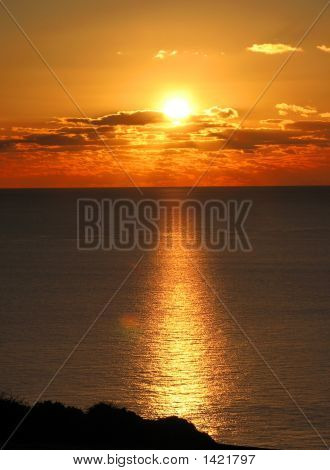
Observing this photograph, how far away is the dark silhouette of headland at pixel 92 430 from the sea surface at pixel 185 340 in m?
17.6

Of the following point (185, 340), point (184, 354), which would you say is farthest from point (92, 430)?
point (185, 340)

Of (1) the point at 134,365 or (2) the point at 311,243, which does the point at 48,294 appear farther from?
(2) the point at 311,243

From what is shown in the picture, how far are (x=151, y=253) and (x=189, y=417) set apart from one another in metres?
87.2

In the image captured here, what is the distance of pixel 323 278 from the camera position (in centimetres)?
9894

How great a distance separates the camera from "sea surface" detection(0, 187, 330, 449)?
47.6 meters

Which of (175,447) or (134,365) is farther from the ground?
(175,447)

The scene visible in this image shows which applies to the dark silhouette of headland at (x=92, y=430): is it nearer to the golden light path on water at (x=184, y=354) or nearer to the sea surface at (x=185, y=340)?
the sea surface at (x=185, y=340)

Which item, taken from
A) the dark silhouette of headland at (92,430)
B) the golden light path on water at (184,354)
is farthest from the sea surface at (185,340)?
the dark silhouette of headland at (92,430)

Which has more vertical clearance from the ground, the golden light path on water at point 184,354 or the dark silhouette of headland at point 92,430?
the dark silhouette of headland at point 92,430

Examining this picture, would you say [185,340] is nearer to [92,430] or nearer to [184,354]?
[184,354]

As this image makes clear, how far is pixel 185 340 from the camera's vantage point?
64.1 metres

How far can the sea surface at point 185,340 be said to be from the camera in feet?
156

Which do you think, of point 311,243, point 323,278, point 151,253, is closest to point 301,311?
point 323,278

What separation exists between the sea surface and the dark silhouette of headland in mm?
17609
